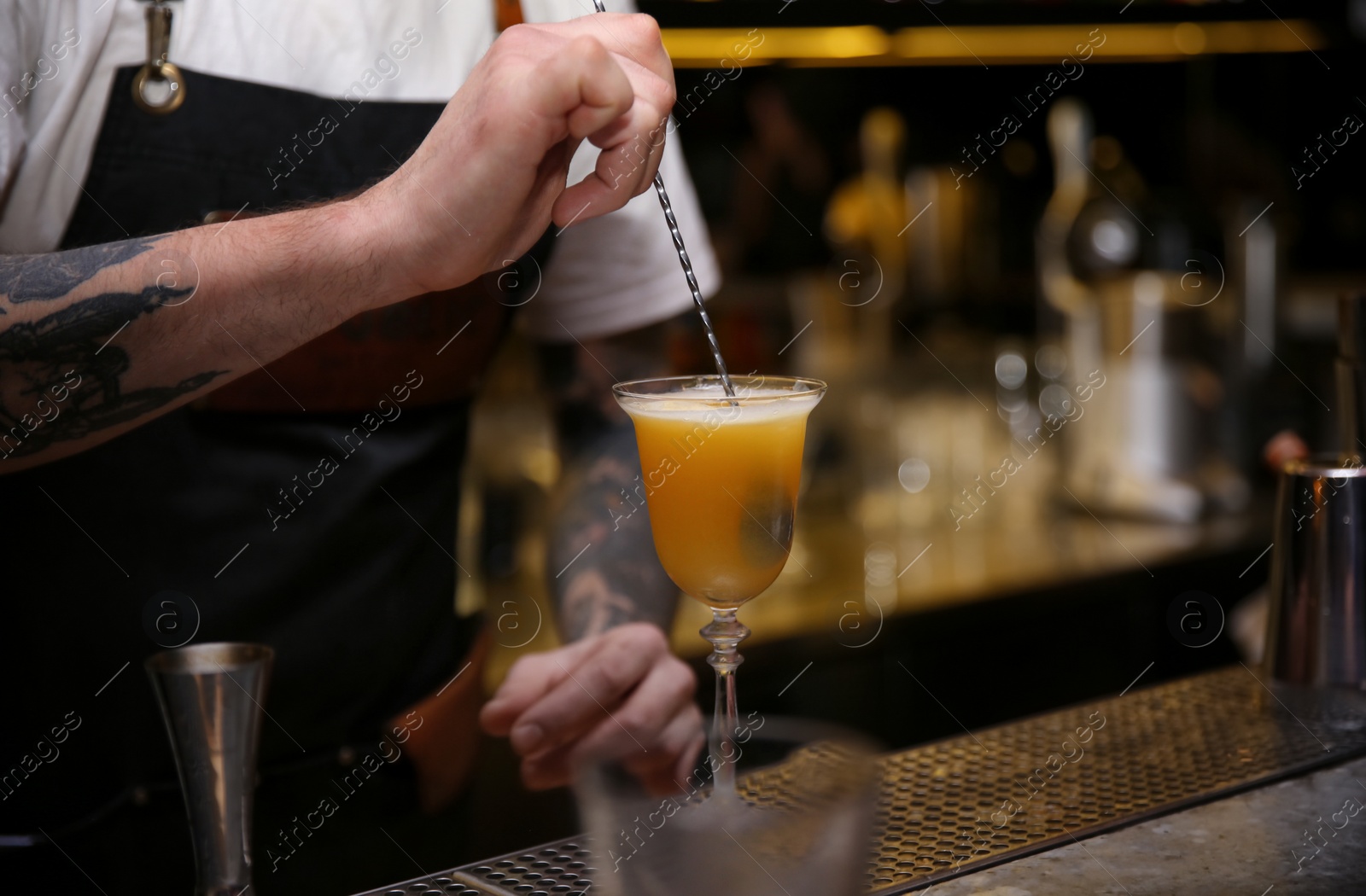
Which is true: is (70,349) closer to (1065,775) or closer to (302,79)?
(302,79)

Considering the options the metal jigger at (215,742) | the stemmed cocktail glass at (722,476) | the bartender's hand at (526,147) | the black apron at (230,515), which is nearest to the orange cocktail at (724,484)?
the stemmed cocktail glass at (722,476)

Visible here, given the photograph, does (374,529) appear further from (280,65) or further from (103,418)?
(280,65)

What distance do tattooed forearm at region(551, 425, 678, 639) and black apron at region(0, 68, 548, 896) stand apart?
0.21 metres

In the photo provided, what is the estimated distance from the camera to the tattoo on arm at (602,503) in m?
1.57

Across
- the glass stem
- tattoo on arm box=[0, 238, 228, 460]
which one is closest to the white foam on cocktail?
the glass stem

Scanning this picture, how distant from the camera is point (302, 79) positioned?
4.60ft

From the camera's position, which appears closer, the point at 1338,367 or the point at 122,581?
the point at 1338,367

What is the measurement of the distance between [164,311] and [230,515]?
40 centimetres

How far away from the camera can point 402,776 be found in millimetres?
1232

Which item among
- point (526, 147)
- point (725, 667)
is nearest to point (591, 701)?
point (725, 667)

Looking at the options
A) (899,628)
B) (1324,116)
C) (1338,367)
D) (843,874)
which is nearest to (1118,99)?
(1324,116)

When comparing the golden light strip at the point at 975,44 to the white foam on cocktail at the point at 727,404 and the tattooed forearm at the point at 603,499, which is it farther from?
the white foam on cocktail at the point at 727,404

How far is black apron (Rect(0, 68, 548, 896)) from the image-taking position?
1.35 meters

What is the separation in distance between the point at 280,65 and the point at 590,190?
1.80 ft
